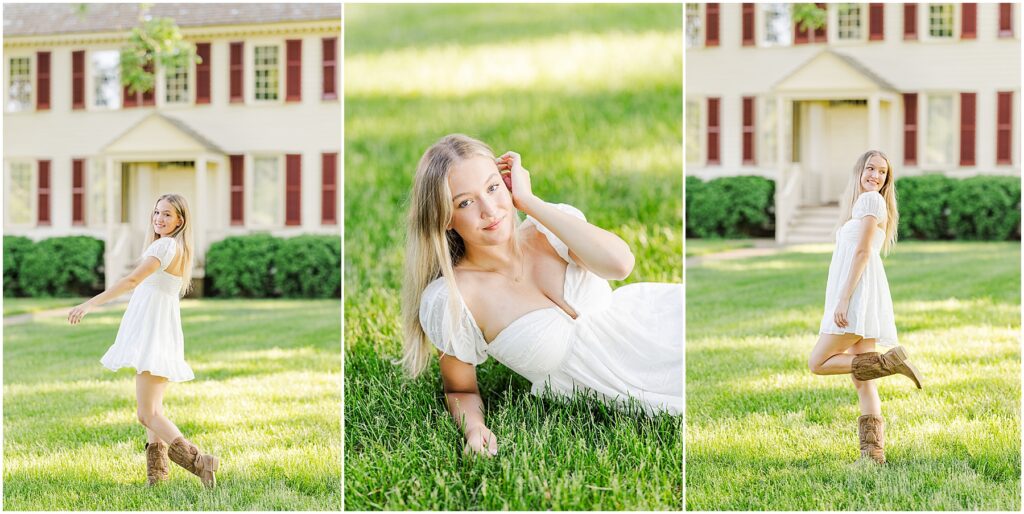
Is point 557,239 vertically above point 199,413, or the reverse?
point 557,239

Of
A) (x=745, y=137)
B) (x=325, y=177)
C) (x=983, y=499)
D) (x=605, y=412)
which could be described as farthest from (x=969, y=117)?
(x=605, y=412)

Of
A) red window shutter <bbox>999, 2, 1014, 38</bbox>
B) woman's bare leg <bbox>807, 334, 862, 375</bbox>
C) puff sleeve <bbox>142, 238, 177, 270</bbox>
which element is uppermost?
red window shutter <bbox>999, 2, 1014, 38</bbox>

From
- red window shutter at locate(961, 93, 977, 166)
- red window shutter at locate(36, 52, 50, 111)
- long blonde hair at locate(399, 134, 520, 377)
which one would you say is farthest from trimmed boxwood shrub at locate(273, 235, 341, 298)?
red window shutter at locate(961, 93, 977, 166)

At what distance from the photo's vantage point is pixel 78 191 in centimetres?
675

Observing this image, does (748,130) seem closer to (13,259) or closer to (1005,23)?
(1005,23)

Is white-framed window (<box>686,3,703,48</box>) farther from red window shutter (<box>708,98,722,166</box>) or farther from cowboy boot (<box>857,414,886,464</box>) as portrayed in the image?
cowboy boot (<box>857,414,886,464</box>)

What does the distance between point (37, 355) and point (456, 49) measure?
3.84m

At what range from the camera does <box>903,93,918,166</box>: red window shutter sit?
36.9 feet

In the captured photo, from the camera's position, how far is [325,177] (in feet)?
25.0

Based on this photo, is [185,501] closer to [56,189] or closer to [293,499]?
[293,499]

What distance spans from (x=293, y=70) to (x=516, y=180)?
508cm

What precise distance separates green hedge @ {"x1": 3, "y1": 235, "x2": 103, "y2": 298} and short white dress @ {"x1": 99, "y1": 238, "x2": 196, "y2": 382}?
317 cm

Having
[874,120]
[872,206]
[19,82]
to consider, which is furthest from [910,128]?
[19,82]

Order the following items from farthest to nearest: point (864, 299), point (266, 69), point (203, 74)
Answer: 1. point (266, 69)
2. point (203, 74)
3. point (864, 299)
